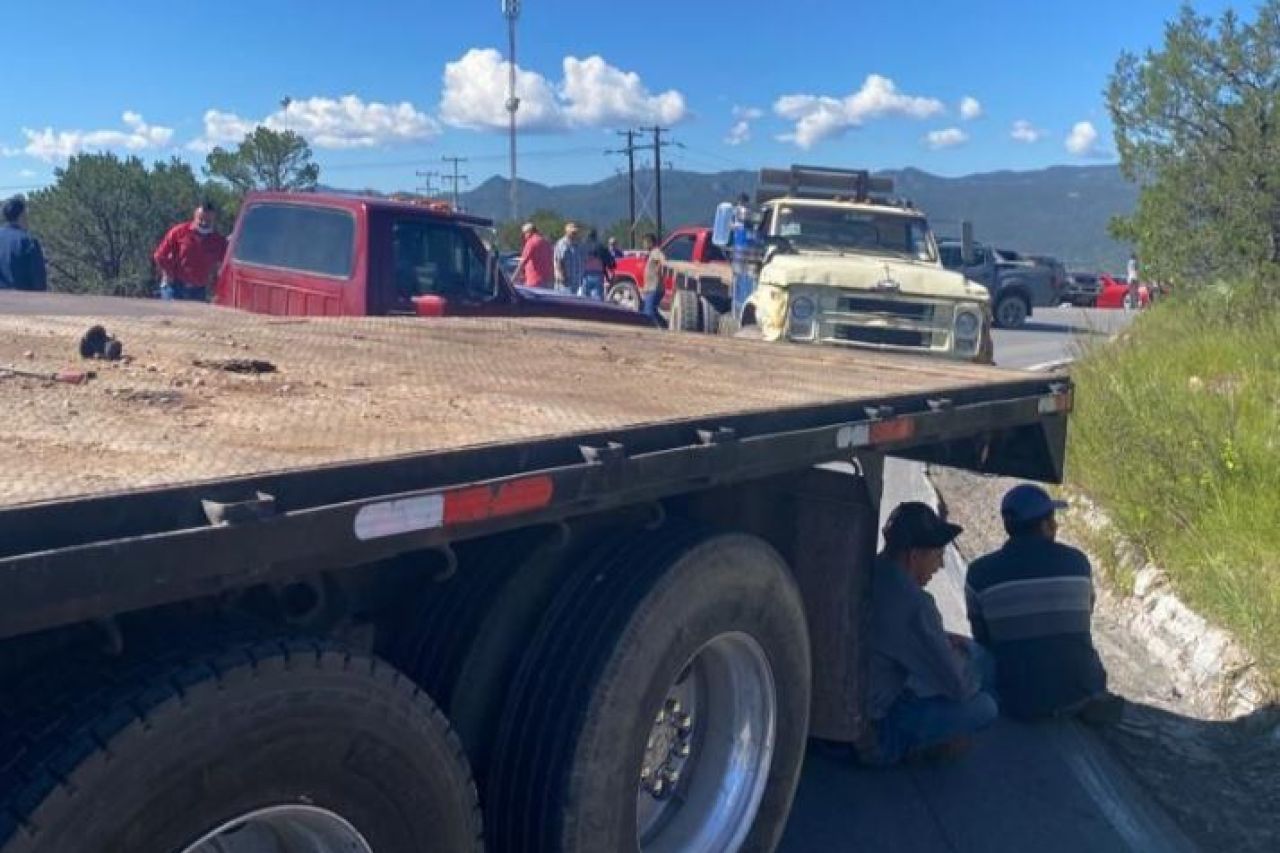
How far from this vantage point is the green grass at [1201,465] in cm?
665

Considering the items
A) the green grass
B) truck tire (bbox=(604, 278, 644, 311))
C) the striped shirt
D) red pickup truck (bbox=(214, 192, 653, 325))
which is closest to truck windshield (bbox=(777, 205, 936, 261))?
the green grass

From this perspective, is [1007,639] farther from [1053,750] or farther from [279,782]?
[279,782]

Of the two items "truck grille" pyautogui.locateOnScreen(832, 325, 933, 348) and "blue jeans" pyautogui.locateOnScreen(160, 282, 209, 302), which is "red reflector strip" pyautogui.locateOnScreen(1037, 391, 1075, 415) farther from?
"blue jeans" pyautogui.locateOnScreen(160, 282, 209, 302)

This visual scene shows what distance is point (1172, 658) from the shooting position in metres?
6.81

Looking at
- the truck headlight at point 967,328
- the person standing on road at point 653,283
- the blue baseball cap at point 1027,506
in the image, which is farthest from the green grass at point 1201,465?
the person standing on road at point 653,283

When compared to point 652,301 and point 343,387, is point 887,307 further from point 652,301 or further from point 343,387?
point 652,301

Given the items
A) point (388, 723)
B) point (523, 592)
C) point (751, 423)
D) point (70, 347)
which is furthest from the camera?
point (70, 347)

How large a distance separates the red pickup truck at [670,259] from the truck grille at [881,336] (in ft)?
30.9

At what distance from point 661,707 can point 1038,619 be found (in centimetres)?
262

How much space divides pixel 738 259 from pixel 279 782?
462 inches

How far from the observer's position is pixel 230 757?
2189 millimetres

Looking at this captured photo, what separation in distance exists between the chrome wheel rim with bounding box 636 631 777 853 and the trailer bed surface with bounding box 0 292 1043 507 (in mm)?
748

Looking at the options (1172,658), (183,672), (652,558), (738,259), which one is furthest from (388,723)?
(738,259)

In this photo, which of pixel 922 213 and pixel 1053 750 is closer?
pixel 1053 750
